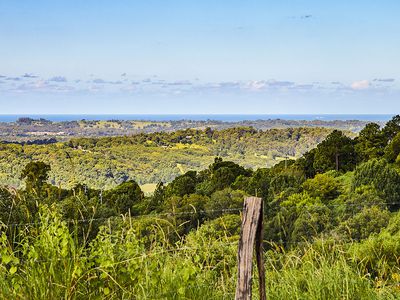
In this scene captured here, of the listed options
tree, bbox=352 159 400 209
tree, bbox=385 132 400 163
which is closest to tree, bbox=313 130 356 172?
tree, bbox=385 132 400 163

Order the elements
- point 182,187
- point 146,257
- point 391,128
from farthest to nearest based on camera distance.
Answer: point 391,128
point 182,187
point 146,257

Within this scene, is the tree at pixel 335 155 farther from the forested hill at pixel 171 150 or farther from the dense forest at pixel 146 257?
the dense forest at pixel 146 257

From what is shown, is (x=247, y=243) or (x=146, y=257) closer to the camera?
(x=247, y=243)

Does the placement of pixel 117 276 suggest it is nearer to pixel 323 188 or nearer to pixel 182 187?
pixel 323 188

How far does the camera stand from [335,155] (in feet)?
96.4

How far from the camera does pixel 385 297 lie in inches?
119

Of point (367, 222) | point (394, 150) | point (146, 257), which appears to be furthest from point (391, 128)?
point (146, 257)

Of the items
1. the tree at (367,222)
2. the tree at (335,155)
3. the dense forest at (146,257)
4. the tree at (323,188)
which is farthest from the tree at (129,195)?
the dense forest at (146,257)

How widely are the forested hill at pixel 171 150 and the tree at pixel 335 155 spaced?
1400 centimetres

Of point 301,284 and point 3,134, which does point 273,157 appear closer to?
point 3,134

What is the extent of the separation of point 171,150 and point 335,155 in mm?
26066

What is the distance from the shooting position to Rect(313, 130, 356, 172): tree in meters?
28.9

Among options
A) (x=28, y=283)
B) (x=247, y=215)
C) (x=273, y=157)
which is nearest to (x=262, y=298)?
(x=247, y=215)

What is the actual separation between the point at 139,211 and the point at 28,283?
1651 cm
